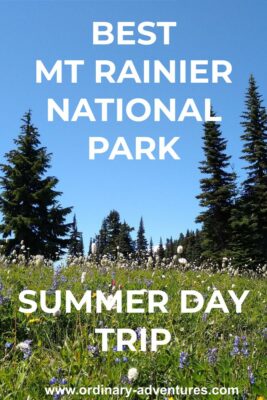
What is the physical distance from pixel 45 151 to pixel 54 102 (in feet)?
87.6

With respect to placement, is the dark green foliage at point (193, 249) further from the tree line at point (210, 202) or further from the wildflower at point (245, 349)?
the wildflower at point (245, 349)

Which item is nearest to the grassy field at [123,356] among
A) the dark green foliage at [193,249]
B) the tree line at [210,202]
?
the tree line at [210,202]

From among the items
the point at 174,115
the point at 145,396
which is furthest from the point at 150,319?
the point at 174,115

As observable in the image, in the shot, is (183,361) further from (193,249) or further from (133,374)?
(193,249)

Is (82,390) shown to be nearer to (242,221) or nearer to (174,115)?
(174,115)

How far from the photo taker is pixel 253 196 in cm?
3731

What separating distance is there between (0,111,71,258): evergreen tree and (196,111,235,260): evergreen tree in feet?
34.0

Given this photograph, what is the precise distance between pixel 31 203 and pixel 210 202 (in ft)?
42.1

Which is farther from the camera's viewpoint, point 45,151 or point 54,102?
point 45,151

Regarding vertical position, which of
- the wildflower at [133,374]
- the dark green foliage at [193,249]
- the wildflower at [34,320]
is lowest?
the wildflower at [133,374]

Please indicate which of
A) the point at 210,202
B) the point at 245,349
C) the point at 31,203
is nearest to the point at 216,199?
the point at 210,202

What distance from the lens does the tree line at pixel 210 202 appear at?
108ft

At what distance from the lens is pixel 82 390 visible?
11.0ft

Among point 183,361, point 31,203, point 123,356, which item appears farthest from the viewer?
point 31,203
